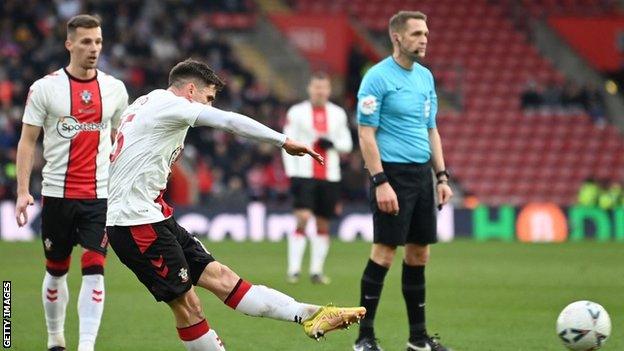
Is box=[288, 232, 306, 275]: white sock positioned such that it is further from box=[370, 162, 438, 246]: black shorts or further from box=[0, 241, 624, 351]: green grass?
box=[370, 162, 438, 246]: black shorts

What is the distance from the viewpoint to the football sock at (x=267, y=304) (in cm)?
696

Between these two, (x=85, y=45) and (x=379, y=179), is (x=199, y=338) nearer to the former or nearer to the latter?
(x=379, y=179)

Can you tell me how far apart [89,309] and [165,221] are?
118 centimetres

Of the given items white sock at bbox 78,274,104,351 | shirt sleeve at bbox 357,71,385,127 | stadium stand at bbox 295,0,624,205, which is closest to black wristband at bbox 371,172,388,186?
shirt sleeve at bbox 357,71,385,127

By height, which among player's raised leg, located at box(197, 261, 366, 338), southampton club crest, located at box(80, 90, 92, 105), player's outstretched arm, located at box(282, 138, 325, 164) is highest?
southampton club crest, located at box(80, 90, 92, 105)

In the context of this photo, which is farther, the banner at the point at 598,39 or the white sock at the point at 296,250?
the banner at the point at 598,39

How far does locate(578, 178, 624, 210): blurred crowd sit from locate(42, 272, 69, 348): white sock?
16.6m

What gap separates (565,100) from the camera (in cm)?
2809

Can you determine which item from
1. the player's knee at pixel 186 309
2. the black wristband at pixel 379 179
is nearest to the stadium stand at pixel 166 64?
the black wristband at pixel 379 179

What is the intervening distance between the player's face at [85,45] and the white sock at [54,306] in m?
1.45

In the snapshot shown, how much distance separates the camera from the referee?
8.15 meters

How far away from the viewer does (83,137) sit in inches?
326

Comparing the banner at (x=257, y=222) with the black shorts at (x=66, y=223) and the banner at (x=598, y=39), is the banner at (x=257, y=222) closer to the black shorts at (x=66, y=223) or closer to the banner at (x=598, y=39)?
the banner at (x=598, y=39)

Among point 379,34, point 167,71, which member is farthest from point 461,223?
point 379,34
